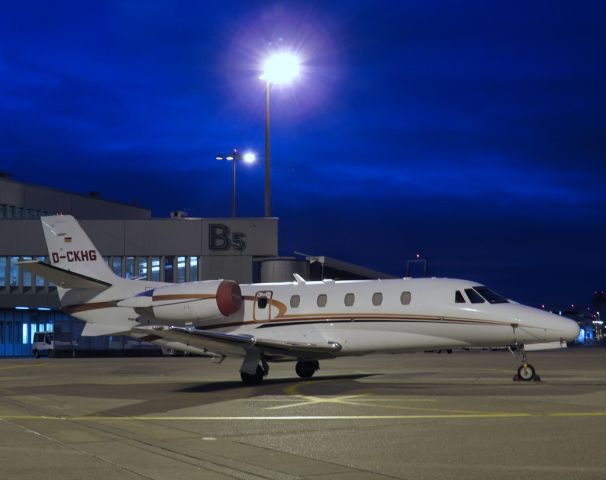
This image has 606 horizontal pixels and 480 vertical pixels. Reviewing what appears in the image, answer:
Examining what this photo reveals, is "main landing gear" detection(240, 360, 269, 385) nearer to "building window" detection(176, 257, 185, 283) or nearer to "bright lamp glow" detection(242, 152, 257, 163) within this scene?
"bright lamp glow" detection(242, 152, 257, 163)

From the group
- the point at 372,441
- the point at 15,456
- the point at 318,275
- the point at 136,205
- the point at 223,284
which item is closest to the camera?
the point at 15,456

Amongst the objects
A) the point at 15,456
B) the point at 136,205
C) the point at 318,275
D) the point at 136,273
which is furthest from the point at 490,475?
the point at 136,205

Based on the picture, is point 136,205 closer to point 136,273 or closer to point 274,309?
point 136,273

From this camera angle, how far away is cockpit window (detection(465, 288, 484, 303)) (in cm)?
2239

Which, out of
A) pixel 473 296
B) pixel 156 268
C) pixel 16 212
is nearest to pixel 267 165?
pixel 473 296

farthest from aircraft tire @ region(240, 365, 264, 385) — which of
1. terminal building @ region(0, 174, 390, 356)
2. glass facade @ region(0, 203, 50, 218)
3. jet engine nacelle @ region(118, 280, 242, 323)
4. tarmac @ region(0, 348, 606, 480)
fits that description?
glass facade @ region(0, 203, 50, 218)

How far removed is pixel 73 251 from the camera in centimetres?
2798

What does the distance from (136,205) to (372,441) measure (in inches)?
3868

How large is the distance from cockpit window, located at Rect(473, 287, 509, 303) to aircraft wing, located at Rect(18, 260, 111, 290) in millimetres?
12387

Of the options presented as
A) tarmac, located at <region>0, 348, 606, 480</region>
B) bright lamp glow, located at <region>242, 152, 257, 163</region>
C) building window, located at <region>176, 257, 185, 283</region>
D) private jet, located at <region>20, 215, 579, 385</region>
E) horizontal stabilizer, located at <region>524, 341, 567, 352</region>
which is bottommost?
tarmac, located at <region>0, 348, 606, 480</region>

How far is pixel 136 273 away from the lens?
216 feet

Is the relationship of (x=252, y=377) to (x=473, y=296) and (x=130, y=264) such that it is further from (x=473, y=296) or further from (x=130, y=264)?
(x=130, y=264)

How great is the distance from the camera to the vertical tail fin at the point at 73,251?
91.3ft

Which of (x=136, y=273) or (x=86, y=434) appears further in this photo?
(x=136, y=273)
